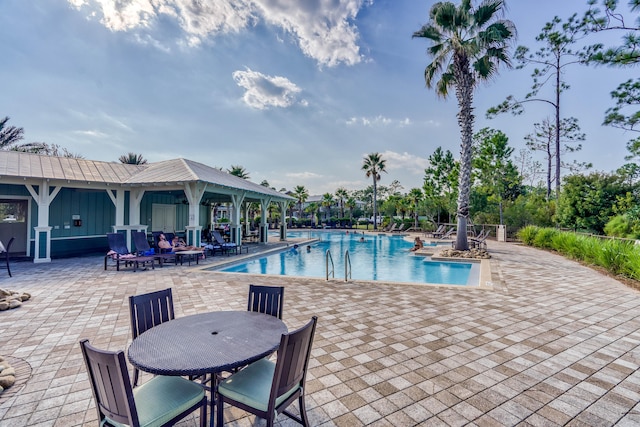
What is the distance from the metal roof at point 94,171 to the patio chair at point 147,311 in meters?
7.98

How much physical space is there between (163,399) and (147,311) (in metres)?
1.00

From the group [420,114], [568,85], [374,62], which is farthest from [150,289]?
[568,85]

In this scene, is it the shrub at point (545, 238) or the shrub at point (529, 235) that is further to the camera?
the shrub at point (529, 235)

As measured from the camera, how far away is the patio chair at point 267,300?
9.22 ft

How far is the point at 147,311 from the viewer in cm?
261

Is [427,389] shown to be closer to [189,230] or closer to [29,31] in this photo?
[189,230]

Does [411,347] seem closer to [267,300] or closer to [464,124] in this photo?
[267,300]

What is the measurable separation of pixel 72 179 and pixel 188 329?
10755mm

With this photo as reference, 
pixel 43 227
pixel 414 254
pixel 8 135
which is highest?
pixel 8 135

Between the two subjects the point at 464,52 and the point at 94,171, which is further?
the point at 94,171

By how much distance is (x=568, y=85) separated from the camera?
19.5 m

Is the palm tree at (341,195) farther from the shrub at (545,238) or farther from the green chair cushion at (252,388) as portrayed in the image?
the green chair cushion at (252,388)

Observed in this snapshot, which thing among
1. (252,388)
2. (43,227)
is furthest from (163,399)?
(43,227)

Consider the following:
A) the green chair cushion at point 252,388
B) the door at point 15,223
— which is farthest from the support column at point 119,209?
the green chair cushion at point 252,388
